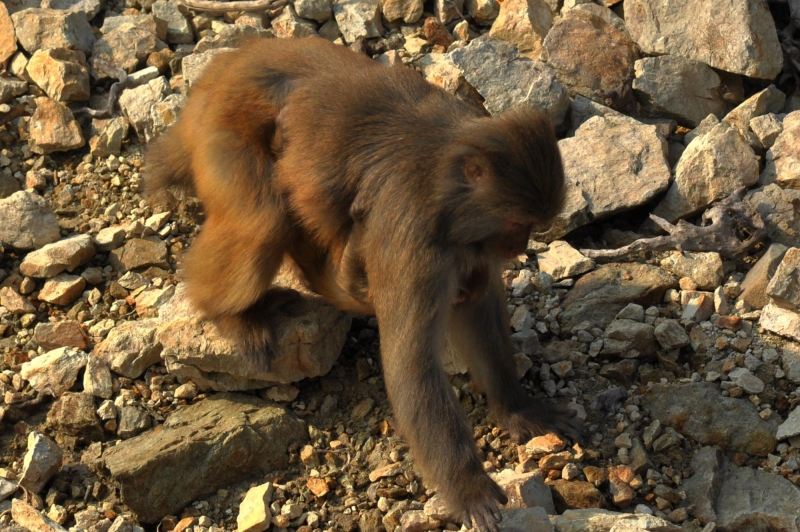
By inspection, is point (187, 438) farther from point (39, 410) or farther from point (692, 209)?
point (692, 209)

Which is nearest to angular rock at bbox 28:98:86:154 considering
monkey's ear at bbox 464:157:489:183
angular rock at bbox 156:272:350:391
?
angular rock at bbox 156:272:350:391

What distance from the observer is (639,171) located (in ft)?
22.8

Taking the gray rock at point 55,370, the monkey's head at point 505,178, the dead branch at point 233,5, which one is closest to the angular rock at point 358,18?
the dead branch at point 233,5

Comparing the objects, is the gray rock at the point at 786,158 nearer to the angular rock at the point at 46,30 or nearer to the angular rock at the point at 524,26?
the angular rock at the point at 524,26

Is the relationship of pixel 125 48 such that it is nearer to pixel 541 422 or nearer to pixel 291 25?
pixel 291 25

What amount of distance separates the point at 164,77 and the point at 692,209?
390 cm

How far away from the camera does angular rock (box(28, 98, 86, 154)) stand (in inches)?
298

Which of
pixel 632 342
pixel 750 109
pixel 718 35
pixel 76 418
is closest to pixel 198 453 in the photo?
pixel 76 418

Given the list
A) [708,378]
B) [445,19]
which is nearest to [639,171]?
[708,378]

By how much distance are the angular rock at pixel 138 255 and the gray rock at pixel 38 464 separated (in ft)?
5.35

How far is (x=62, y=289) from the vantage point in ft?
21.9

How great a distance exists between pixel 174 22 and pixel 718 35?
13.4ft

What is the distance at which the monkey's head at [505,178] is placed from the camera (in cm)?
512

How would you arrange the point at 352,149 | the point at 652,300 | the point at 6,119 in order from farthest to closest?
the point at 6,119
the point at 652,300
the point at 352,149
